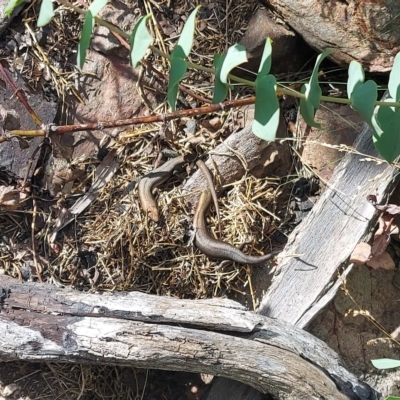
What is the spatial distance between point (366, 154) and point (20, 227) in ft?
6.86

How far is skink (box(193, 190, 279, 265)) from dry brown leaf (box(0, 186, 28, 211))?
1053 millimetres

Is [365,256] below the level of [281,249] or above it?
above

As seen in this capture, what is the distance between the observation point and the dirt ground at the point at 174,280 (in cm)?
327

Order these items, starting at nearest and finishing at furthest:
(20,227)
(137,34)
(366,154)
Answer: (137,34) → (366,154) → (20,227)

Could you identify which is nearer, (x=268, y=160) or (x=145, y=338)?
(x=145, y=338)

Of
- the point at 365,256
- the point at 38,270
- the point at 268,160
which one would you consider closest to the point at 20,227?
the point at 38,270

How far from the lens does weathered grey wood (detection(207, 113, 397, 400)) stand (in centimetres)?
309

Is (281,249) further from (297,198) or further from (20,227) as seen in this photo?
(20,227)

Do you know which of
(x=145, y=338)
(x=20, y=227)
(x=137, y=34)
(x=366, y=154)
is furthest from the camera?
(x=20, y=227)

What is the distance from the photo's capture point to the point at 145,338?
268cm

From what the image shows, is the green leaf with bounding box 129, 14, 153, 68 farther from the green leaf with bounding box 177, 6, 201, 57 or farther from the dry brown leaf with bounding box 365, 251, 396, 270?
the dry brown leaf with bounding box 365, 251, 396, 270

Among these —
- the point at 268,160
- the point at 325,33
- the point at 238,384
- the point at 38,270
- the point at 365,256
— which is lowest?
the point at 238,384

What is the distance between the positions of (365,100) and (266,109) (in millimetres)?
307

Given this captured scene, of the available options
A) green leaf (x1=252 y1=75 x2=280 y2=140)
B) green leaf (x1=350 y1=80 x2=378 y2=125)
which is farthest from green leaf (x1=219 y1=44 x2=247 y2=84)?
green leaf (x1=350 y1=80 x2=378 y2=125)
